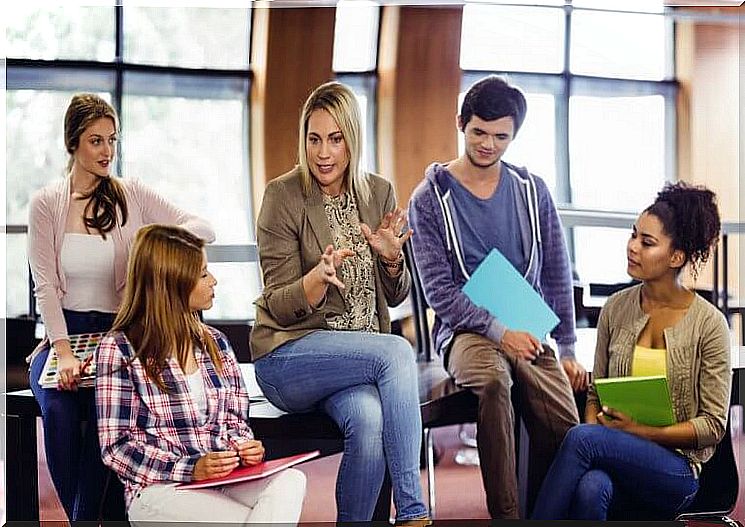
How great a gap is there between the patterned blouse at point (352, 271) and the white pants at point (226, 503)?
16.8 inches

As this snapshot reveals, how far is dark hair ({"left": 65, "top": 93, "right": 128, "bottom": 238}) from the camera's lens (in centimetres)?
289

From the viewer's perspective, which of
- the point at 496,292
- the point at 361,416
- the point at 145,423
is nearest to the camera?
the point at 145,423

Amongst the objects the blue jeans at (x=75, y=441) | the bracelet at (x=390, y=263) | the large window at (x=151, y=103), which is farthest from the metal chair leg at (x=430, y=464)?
the blue jeans at (x=75, y=441)

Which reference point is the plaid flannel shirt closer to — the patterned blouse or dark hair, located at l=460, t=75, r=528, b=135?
the patterned blouse

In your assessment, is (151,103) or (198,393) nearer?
(198,393)

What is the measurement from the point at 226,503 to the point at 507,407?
0.78 m

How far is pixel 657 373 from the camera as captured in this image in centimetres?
289

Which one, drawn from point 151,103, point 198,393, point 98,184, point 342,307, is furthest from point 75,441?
point 151,103

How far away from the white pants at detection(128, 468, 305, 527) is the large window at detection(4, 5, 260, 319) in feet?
1.50

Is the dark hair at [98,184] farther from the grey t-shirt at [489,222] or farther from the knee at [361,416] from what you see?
the grey t-shirt at [489,222]

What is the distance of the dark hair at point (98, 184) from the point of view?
2893 mm

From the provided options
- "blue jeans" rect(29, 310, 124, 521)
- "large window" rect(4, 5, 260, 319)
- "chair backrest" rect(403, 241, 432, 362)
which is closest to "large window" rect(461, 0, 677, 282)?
"chair backrest" rect(403, 241, 432, 362)

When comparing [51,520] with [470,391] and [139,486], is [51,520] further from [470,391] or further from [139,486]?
[470,391]

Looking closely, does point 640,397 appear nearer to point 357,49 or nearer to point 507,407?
point 507,407
